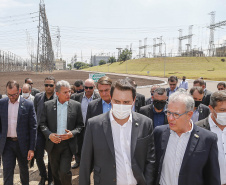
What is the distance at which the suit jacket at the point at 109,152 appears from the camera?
2.15 m

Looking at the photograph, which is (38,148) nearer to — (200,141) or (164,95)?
(164,95)

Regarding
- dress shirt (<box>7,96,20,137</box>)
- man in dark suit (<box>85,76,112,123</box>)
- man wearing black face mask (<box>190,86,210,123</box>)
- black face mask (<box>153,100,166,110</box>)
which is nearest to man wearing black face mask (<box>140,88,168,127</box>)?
black face mask (<box>153,100,166,110</box>)

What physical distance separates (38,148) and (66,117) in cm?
101

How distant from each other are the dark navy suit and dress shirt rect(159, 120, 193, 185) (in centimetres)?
250

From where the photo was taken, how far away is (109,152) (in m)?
2.14

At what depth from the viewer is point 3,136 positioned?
3.61m

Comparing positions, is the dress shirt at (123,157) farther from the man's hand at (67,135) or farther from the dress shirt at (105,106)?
the dress shirt at (105,106)

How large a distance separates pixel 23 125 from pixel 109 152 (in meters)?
2.20

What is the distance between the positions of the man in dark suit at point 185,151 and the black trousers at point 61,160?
1.92m

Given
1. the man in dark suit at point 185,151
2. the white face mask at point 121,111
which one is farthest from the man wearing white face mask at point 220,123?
the white face mask at point 121,111

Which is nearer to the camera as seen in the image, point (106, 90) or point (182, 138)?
point (182, 138)

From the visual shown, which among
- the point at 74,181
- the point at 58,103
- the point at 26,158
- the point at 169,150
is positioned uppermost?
the point at 58,103

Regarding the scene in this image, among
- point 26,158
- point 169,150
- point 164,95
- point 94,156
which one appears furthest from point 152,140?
point 26,158

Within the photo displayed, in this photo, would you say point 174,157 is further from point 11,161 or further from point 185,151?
point 11,161
